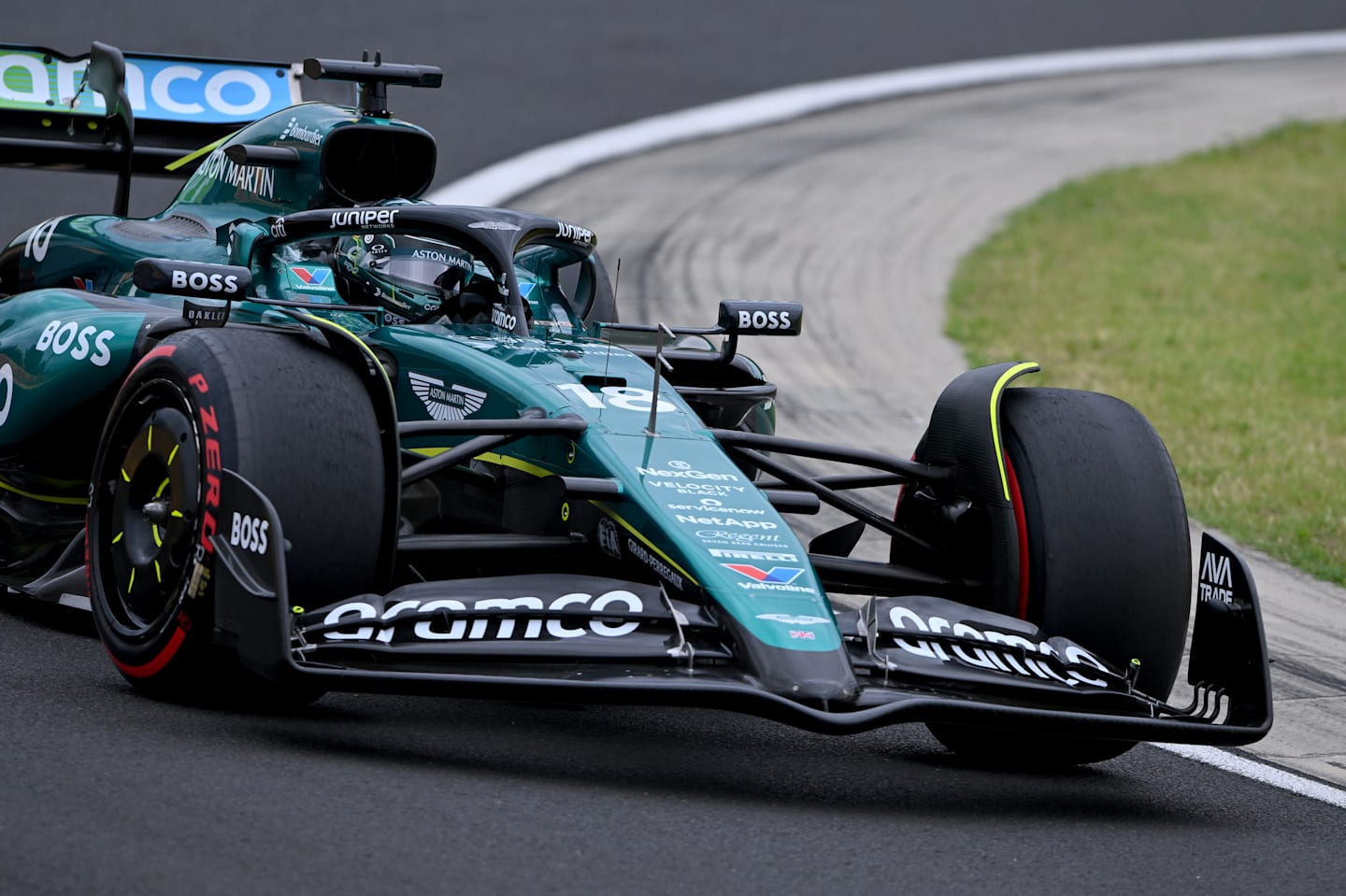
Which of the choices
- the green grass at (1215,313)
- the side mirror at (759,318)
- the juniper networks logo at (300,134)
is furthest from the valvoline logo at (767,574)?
the green grass at (1215,313)

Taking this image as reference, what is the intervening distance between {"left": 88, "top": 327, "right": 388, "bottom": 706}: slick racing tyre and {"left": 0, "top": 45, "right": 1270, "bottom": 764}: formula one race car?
0.4 inches

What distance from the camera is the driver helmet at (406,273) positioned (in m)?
6.98

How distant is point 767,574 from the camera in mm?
5117

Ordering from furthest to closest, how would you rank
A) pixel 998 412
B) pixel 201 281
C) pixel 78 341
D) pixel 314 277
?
1. pixel 314 277
2. pixel 78 341
3. pixel 998 412
4. pixel 201 281

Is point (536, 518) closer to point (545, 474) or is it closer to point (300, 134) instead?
point (545, 474)

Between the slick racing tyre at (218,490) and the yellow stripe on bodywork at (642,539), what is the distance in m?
0.66

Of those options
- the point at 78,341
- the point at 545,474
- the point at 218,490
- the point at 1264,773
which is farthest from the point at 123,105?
the point at 1264,773

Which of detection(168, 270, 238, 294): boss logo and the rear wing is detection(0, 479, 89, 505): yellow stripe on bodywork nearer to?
detection(168, 270, 238, 294): boss logo

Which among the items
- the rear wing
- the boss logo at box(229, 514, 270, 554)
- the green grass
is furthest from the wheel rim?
the green grass

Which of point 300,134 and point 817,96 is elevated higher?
point 817,96

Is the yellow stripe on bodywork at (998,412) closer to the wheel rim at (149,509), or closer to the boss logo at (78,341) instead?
the wheel rim at (149,509)

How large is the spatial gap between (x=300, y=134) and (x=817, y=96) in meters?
15.4

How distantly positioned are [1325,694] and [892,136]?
49.5 ft

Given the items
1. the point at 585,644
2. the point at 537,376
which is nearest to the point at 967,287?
the point at 537,376
